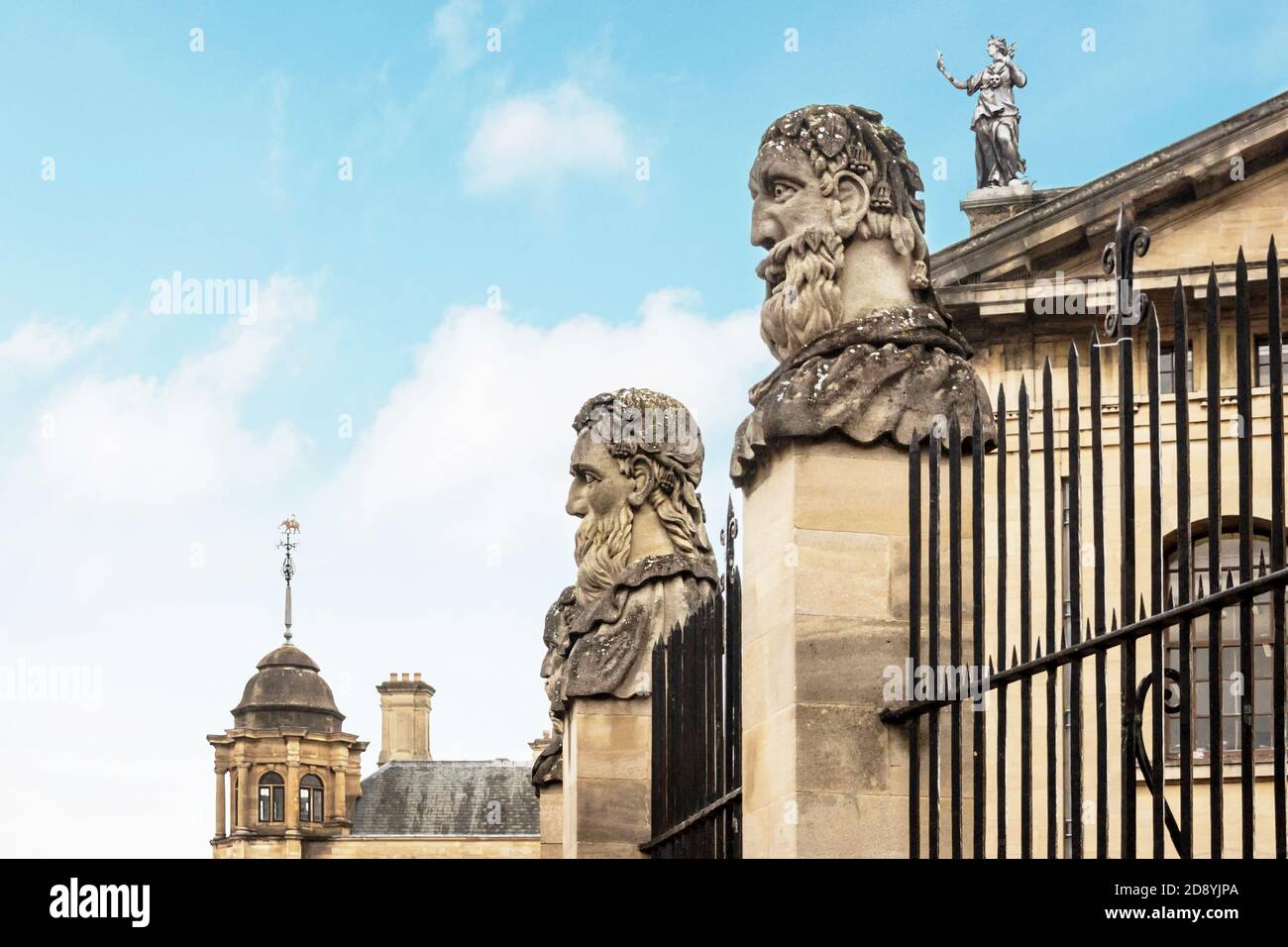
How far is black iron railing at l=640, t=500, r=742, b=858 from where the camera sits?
24.5 ft

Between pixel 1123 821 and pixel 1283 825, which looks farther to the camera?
pixel 1123 821

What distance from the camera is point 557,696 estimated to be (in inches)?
428

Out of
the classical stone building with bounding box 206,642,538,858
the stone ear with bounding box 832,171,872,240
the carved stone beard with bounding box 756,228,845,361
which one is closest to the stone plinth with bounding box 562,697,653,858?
the carved stone beard with bounding box 756,228,845,361

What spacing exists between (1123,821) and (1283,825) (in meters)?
0.47

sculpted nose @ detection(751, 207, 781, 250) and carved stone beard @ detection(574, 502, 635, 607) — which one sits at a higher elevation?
sculpted nose @ detection(751, 207, 781, 250)

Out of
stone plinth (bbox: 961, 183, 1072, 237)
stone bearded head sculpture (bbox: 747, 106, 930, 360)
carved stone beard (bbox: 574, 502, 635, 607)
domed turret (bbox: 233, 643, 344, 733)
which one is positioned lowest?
carved stone beard (bbox: 574, 502, 635, 607)

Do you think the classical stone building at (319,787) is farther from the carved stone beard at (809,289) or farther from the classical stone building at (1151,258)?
the carved stone beard at (809,289)

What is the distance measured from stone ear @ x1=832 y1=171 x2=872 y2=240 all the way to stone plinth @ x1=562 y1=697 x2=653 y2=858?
3.69m

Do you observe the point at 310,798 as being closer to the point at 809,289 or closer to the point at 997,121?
the point at 997,121

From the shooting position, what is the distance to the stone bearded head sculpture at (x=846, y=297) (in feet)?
19.9

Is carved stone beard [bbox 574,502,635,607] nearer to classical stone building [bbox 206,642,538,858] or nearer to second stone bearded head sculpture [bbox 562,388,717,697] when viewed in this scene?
second stone bearded head sculpture [bbox 562,388,717,697]

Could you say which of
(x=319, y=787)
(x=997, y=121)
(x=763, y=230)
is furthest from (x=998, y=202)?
(x=319, y=787)
